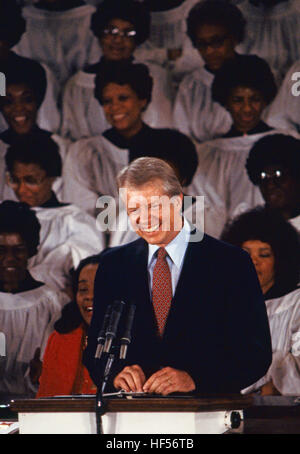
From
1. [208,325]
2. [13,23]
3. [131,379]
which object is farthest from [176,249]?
[13,23]

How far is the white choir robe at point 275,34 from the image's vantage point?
5.26 m

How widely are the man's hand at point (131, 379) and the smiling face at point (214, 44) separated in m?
3.34

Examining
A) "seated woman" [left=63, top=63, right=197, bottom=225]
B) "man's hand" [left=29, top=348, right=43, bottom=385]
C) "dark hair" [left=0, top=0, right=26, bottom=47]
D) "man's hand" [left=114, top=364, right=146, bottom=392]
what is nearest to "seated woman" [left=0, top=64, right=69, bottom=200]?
"dark hair" [left=0, top=0, right=26, bottom=47]

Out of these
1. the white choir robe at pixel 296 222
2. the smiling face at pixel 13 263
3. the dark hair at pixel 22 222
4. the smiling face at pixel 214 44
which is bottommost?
the smiling face at pixel 13 263

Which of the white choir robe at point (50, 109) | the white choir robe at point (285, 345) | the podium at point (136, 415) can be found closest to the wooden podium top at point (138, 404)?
the podium at point (136, 415)

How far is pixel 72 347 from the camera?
4984 millimetres

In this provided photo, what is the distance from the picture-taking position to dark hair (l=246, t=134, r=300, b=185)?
5180 millimetres

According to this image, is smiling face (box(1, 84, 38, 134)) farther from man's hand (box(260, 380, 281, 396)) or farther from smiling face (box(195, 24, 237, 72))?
man's hand (box(260, 380, 281, 396))

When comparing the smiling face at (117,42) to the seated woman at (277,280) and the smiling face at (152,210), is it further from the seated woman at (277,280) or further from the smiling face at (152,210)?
the smiling face at (152,210)

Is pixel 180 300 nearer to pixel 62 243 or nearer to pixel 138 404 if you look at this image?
pixel 138 404

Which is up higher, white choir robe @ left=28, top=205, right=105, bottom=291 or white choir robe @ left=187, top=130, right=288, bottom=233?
white choir robe @ left=187, top=130, right=288, bottom=233
